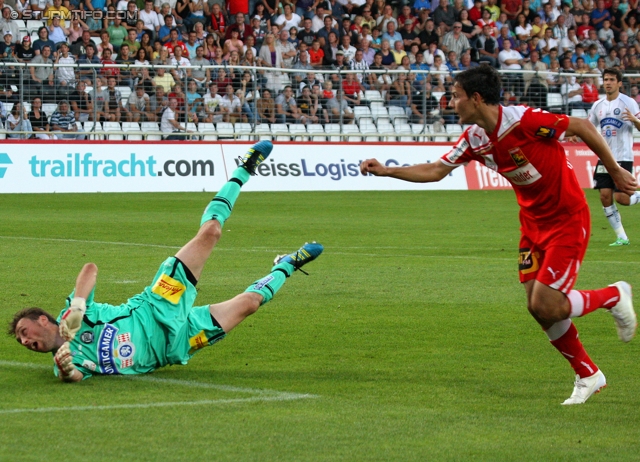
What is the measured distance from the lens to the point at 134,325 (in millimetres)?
7164

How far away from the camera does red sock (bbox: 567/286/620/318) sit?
6777 millimetres

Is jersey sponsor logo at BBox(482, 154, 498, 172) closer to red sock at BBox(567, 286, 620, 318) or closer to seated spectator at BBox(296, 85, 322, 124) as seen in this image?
red sock at BBox(567, 286, 620, 318)

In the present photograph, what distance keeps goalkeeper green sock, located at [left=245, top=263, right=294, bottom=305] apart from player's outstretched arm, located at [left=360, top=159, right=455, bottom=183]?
1233 mm

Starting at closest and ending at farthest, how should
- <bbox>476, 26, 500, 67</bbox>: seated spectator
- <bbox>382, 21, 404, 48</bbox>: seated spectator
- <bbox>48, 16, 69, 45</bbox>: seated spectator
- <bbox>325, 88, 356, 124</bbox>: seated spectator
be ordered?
<bbox>48, 16, 69, 45</bbox>: seated spectator
<bbox>325, 88, 356, 124</bbox>: seated spectator
<bbox>382, 21, 404, 48</bbox>: seated spectator
<bbox>476, 26, 500, 67</bbox>: seated spectator

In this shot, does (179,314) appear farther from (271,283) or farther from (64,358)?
(271,283)

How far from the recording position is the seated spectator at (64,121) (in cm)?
2447

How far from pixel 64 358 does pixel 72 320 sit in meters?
0.29

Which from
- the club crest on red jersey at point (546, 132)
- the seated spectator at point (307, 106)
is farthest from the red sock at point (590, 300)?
the seated spectator at point (307, 106)

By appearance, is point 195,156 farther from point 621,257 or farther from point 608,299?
point 608,299

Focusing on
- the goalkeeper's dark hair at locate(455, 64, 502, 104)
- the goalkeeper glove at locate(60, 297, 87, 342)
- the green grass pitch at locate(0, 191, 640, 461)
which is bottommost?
the green grass pitch at locate(0, 191, 640, 461)

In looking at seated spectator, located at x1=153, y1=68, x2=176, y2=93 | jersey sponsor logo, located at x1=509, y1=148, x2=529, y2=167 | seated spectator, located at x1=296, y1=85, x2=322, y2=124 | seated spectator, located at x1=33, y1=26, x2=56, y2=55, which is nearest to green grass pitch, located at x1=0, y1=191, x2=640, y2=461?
jersey sponsor logo, located at x1=509, y1=148, x2=529, y2=167

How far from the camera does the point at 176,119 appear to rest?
2602cm

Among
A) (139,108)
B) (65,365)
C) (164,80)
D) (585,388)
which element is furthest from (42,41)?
(585,388)

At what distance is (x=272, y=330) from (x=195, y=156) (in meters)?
16.3
